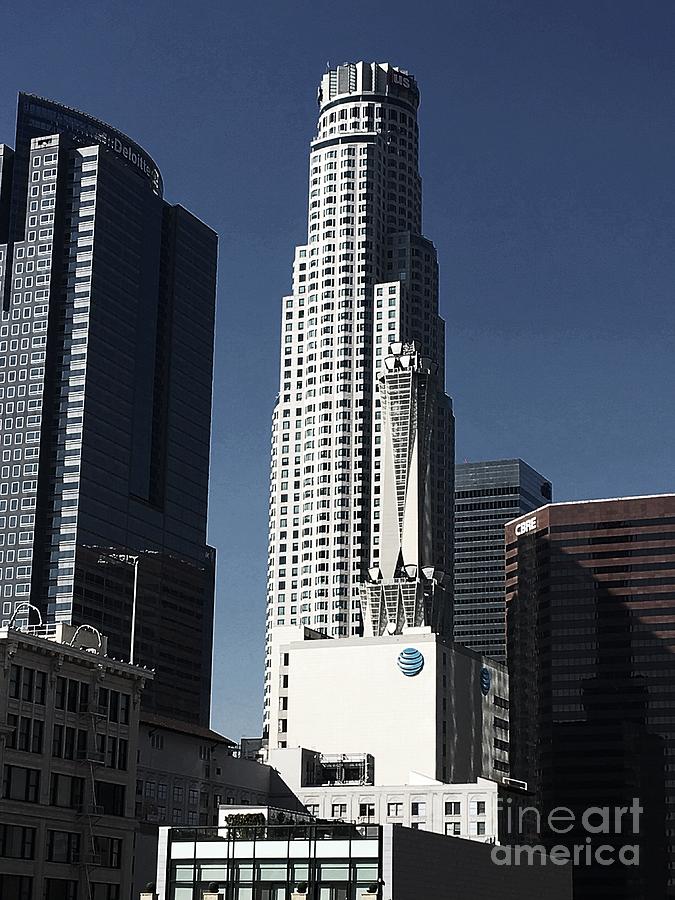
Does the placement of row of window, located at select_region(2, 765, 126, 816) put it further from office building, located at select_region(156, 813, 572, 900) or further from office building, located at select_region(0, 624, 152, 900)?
office building, located at select_region(156, 813, 572, 900)

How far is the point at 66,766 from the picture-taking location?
444 feet

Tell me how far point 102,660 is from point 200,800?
58.0 meters

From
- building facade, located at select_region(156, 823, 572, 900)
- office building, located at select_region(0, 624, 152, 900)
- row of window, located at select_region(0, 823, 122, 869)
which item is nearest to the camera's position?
building facade, located at select_region(156, 823, 572, 900)

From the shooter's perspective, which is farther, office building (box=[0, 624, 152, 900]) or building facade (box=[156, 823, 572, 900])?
office building (box=[0, 624, 152, 900])

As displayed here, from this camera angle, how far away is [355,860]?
108250 millimetres

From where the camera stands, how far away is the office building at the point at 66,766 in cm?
12719

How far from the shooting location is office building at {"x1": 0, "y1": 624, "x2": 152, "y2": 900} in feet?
417

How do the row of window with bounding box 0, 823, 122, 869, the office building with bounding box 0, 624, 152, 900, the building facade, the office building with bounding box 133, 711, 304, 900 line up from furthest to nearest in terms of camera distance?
the office building with bounding box 133, 711, 304, 900 → the office building with bounding box 0, 624, 152, 900 → the row of window with bounding box 0, 823, 122, 869 → the building facade

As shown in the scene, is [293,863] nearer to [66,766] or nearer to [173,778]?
[66,766]

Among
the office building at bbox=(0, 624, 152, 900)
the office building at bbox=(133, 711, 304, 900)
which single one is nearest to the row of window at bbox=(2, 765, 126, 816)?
the office building at bbox=(0, 624, 152, 900)

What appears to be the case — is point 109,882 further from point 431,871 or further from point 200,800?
point 200,800

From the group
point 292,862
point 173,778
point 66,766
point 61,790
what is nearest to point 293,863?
point 292,862

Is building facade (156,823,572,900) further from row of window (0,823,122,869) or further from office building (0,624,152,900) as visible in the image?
office building (0,624,152,900)

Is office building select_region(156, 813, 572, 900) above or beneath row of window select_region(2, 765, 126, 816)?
beneath
